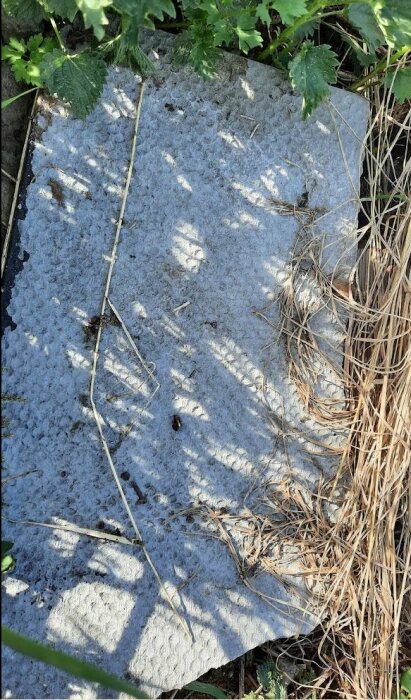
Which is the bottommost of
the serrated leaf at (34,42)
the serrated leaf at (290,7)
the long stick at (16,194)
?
the long stick at (16,194)

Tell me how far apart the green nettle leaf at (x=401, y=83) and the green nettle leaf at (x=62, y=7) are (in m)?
1.10

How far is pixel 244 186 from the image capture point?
235 centimetres

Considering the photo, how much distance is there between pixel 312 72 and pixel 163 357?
1045 mm

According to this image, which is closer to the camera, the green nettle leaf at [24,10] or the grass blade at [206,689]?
the green nettle leaf at [24,10]

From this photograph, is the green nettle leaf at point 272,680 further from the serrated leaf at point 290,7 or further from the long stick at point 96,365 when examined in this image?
the serrated leaf at point 290,7

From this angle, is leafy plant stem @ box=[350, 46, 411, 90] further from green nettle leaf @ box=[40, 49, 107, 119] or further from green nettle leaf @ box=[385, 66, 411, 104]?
green nettle leaf @ box=[40, 49, 107, 119]

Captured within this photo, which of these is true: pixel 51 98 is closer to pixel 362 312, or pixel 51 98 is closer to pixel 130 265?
pixel 130 265

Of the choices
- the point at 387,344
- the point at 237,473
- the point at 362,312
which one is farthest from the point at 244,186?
the point at 237,473

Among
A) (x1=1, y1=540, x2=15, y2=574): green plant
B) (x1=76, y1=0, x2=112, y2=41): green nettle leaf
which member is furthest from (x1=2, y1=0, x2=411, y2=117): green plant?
(x1=1, y1=540, x2=15, y2=574): green plant

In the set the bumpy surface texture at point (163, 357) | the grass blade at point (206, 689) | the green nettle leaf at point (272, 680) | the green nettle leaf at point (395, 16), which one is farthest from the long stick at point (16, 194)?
the green nettle leaf at point (272, 680)

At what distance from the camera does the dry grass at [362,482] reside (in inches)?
94.2

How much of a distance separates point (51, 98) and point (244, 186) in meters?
0.71

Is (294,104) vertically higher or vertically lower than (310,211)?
higher

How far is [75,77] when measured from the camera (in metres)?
2.08
